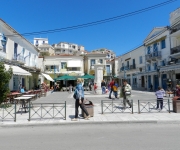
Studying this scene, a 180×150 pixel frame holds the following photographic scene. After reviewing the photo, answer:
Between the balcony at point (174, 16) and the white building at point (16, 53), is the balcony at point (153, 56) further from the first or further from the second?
the white building at point (16, 53)

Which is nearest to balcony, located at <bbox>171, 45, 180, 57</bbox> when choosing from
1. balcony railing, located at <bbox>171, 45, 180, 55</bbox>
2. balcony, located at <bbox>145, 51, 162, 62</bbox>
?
balcony railing, located at <bbox>171, 45, 180, 55</bbox>

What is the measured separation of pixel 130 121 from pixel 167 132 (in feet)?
5.35


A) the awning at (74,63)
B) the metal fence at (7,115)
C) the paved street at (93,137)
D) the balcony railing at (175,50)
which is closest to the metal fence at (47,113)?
the metal fence at (7,115)

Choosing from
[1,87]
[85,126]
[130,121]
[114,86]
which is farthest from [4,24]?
[130,121]

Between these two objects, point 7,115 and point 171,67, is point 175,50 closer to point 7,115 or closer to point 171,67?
point 171,67

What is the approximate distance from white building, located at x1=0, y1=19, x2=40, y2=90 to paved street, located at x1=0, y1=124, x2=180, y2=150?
8966mm

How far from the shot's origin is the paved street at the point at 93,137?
421 centimetres

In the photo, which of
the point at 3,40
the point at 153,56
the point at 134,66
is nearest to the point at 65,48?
the point at 134,66

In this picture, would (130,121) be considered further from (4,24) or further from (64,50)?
(64,50)

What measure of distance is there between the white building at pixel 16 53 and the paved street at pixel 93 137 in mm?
8966

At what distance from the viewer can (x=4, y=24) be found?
16016 millimetres

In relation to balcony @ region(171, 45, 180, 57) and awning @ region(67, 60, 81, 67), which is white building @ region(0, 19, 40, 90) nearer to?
awning @ region(67, 60, 81, 67)

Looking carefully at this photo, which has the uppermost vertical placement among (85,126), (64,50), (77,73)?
(64,50)

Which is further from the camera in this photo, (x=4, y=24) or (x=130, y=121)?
(x=4, y=24)
